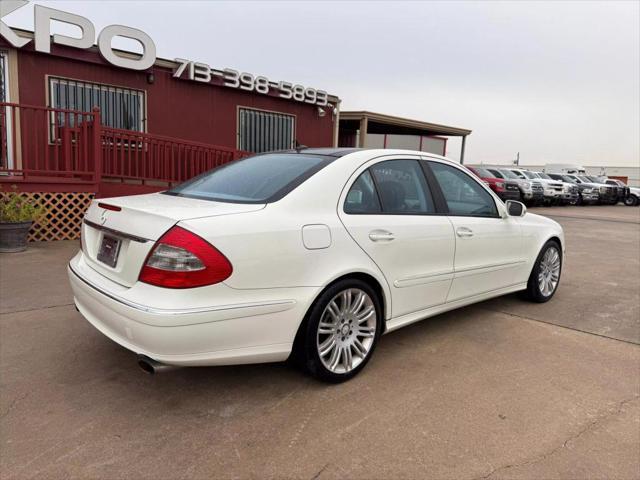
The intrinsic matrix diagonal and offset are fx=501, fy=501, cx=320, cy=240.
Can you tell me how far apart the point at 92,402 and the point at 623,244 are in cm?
1034

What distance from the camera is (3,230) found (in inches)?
254

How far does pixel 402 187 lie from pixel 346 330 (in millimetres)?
1122

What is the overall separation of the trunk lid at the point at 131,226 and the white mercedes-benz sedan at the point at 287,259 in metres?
0.01

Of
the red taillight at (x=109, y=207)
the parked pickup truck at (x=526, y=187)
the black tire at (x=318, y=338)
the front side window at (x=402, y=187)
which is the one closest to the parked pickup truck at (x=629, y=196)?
the parked pickup truck at (x=526, y=187)

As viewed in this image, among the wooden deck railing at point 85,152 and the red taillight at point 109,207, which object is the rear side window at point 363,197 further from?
the wooden deck railing at point 85,152

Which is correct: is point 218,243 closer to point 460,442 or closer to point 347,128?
point 460,442

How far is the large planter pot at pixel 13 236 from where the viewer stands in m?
6.45

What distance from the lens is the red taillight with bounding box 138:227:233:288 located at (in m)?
2.45

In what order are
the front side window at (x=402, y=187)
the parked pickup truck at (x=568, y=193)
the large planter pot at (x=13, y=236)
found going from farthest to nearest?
the parked pickup truck at (x=568, y=193)
the large planter pot at (x=13, y=236)
the front side window at (x=402, y=187)

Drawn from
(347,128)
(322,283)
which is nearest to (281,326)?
(322,283)

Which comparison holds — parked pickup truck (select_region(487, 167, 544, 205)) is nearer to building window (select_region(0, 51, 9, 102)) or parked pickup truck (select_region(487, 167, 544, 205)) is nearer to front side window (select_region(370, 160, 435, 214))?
building window (select_region(0, 51, 9, 102))

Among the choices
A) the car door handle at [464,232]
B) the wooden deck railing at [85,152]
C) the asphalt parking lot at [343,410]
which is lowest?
the asphalt parking lot at [343,410]

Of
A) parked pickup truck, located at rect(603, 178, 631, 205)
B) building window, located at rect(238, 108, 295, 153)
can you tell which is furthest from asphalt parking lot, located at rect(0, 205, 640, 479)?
parked pickup truck, located at rect(603, 178, 631, 205)

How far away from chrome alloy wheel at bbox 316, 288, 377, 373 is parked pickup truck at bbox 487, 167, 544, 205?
61.9 feet
